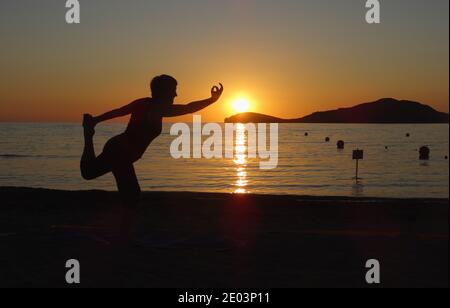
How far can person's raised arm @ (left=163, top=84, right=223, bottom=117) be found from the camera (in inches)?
279

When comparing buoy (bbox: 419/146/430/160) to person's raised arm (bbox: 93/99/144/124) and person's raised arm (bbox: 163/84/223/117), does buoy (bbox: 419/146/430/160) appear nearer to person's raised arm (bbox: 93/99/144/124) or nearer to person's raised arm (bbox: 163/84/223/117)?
person's raised arm (bbox: 163/84/223/117)

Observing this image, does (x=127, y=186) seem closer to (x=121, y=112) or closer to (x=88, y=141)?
(x=88, y=141)

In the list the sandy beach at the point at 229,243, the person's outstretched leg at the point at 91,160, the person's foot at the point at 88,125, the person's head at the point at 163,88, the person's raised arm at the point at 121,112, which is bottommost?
the sandy beach at the point at 229,243

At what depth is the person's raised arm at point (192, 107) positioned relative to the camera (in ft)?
23.3

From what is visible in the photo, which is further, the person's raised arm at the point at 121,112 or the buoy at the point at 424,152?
the buoy at the point at 424,152

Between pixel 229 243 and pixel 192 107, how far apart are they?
2.09 meters

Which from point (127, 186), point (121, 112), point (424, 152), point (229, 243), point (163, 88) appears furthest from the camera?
point (424, 152)

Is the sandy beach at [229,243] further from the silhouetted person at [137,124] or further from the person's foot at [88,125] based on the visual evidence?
the person's foot at [88,125]

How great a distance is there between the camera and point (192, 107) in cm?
715

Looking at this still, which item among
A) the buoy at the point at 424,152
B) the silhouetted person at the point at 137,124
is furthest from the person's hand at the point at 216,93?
the buoy at the point at 424,152

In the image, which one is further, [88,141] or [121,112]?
[88,141]

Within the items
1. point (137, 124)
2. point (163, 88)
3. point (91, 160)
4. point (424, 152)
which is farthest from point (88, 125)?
point (424, 152)

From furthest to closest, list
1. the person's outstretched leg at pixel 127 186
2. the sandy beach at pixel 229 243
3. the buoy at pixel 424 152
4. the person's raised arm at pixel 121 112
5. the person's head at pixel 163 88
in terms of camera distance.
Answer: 1. the buoy at pixel 424 152
2. the person's outstretched leg at pixel 127 186
3. the person's head at pixel 163 88
4. the person's raised arm at pixel 121 112
5. the sandy beach at pixel 229 243

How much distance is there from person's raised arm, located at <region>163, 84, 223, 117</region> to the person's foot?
87 cm
